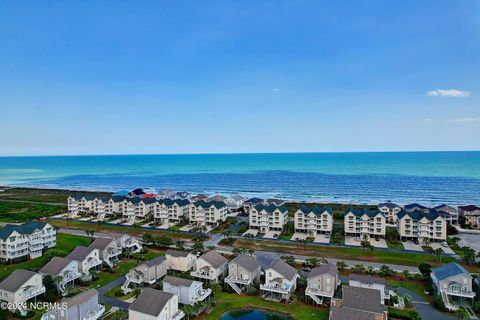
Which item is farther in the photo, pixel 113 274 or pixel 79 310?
pixel 113 274

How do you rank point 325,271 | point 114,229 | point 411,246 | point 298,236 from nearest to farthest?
point 325,271 < point 411,246 < point 298,236 < point 114,229

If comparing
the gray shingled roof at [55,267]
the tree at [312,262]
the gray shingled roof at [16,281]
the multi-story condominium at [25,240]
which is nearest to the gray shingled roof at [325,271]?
the tree at [312,262]

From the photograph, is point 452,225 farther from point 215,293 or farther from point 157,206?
point 157,206

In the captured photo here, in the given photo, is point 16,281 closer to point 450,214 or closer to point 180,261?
point 180,261

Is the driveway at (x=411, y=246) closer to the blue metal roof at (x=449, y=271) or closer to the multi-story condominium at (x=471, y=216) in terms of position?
the blue metal roof at (x=449, y=271)

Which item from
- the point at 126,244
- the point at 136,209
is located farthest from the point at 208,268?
the point at 136,209

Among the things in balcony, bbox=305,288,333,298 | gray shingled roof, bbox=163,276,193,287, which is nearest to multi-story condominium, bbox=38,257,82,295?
gray shingled roof, bbox=163,276,193,287

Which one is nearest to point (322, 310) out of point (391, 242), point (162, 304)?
point (162, 304)
